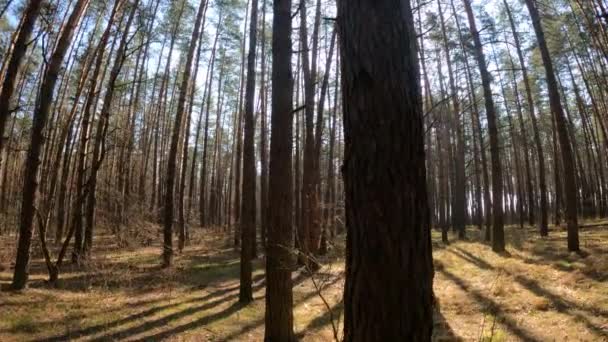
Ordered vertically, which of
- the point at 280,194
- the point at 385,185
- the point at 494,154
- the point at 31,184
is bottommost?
the point at 385,185

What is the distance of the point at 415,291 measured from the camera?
1706mm

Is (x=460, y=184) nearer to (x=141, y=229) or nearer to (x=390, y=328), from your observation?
(x=141, y=229)

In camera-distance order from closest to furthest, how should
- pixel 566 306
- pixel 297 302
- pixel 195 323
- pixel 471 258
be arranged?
pixel 566 306
pixel 195 323
pixel 297 302
pixel 471 258

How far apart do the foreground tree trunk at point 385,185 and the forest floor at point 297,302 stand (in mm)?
2197

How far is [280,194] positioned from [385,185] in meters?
4.22

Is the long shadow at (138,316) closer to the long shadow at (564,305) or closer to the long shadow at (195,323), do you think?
the long shadow at (195,323)

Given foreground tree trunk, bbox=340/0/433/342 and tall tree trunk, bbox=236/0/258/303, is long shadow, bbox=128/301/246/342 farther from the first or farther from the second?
foreground tree trunk, bbox=340/0/433/342

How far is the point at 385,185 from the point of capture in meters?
1.73

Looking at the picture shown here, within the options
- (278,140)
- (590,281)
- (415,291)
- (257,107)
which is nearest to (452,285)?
(590,281)

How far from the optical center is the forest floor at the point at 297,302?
6359mm

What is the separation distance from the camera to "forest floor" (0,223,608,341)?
20.9 ft

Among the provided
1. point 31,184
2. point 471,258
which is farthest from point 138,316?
point 471,258

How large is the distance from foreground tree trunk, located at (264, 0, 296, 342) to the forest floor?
30.5 inches

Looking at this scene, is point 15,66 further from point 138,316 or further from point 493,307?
point 493,307
